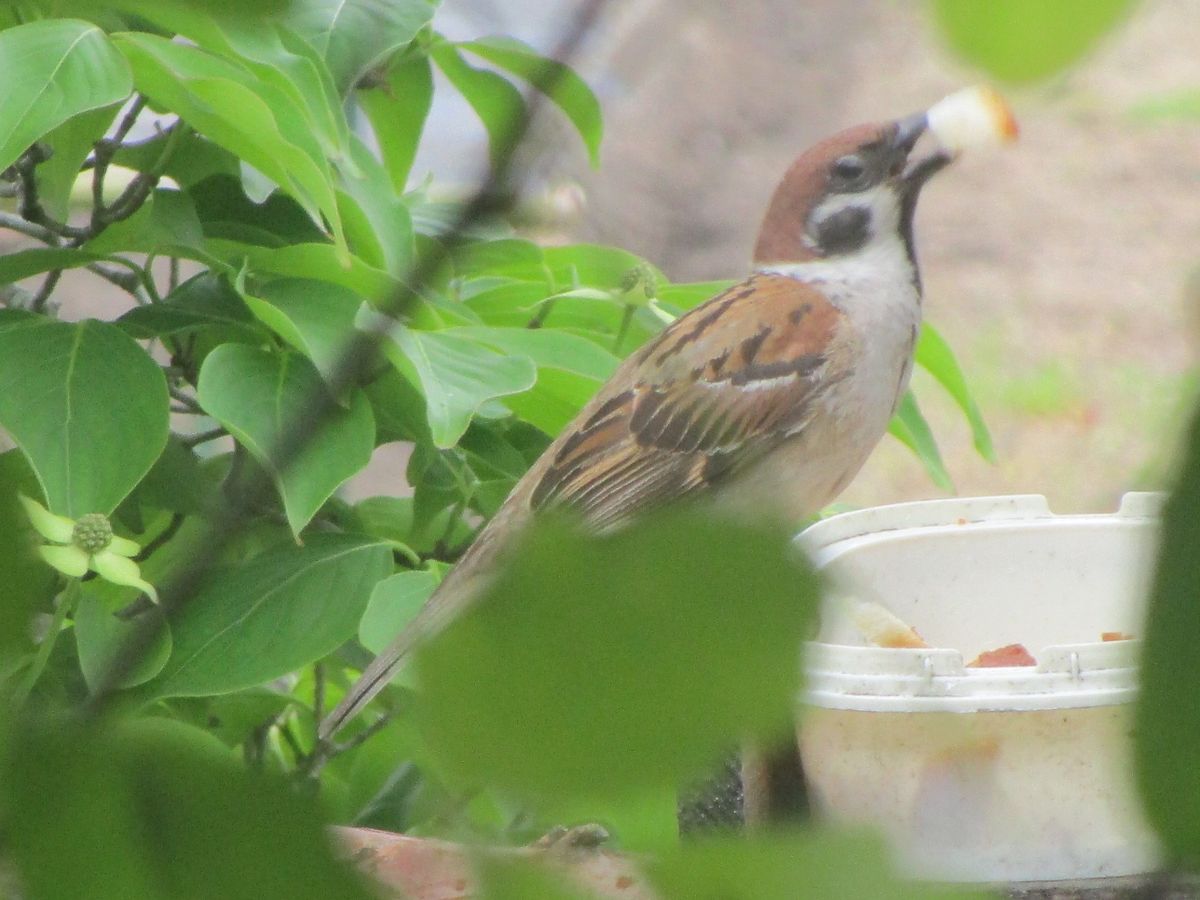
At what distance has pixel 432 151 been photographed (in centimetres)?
82

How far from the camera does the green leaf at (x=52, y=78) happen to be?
5.43 ft

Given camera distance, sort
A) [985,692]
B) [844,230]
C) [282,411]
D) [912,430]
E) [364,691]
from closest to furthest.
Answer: [985,692], [282,411], [364,691], [912,430], [844,230]

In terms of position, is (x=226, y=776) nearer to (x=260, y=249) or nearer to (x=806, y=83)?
(x=806, y=83)

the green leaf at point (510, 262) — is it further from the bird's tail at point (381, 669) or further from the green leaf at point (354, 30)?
the bird's tail at point (381, 669)

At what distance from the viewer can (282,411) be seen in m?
1.95

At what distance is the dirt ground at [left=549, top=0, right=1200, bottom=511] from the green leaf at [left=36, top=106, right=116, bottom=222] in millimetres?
657

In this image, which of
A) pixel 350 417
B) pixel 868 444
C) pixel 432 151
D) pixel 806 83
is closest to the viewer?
pixel 806 83

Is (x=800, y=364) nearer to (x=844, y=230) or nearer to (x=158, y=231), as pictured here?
(x=844, y=230)

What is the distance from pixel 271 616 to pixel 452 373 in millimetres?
404

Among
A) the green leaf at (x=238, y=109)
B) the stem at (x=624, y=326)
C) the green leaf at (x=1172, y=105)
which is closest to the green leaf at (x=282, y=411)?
the green leaf at (x=238, y=109)

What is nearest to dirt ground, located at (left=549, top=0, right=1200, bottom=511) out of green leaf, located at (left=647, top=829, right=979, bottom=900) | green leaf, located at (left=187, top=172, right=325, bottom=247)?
green leaf, located at (left=647, top=829, right=979, bottom=900)

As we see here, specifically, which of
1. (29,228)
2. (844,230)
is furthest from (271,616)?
(844,230)

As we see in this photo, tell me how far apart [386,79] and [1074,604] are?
148cm

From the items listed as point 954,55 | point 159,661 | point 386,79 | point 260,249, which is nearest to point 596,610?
point 954,55
